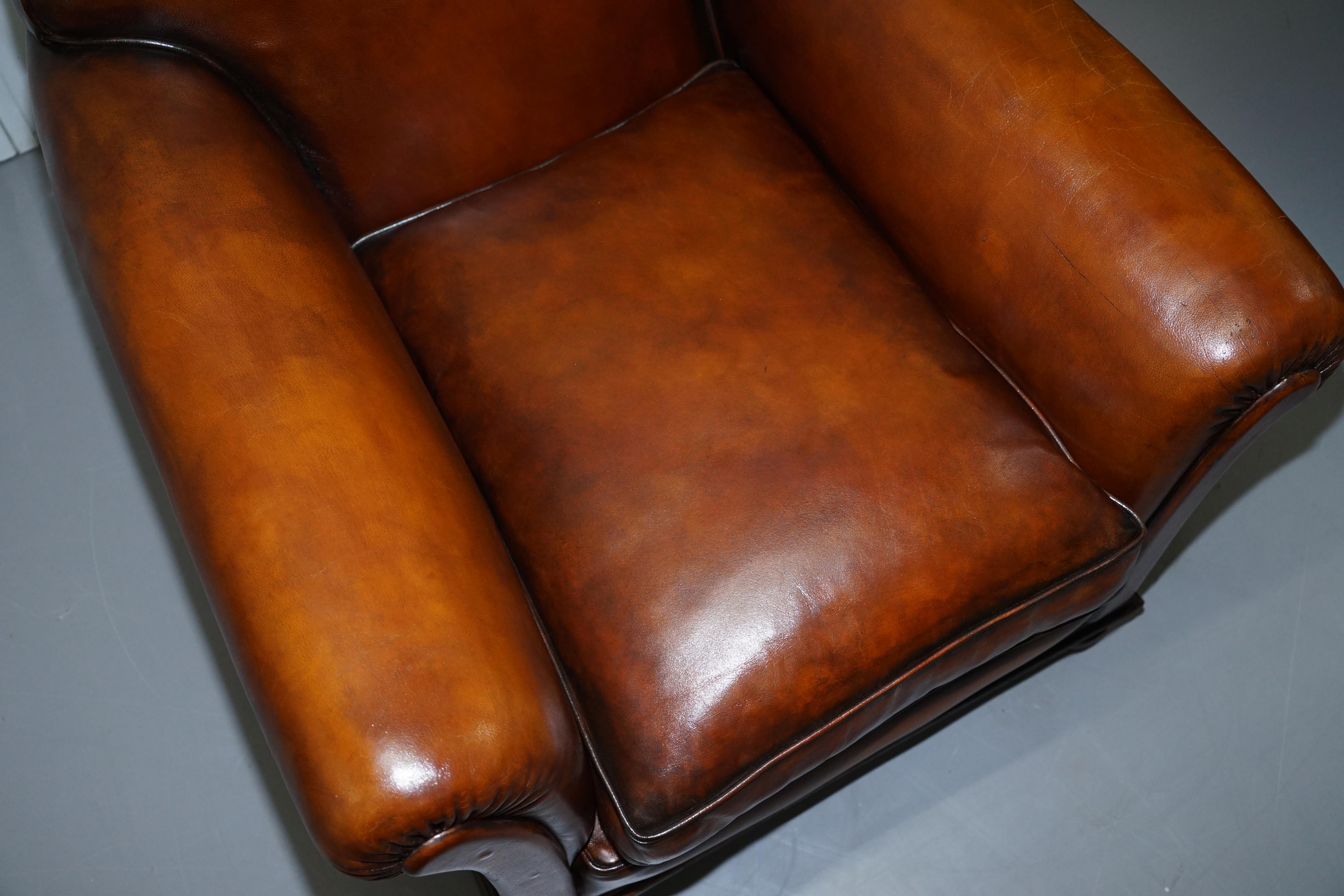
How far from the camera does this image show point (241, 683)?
43.9 inches

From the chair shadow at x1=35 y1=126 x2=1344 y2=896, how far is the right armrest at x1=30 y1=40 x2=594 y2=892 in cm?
37

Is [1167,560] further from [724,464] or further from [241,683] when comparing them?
[241,683]

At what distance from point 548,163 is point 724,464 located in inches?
19.0

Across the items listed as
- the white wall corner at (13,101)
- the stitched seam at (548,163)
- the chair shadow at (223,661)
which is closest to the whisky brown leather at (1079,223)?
the stitched seam at (548,163)

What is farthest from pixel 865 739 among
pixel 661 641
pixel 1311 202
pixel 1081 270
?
pixel 1311 202

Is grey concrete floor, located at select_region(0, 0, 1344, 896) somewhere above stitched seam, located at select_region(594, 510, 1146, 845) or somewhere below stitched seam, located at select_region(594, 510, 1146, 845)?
below

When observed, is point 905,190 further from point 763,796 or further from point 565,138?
point 763,796

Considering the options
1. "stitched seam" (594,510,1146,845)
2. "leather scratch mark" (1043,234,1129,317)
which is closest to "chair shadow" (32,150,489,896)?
"stitched seam" (594,510,1146,845)

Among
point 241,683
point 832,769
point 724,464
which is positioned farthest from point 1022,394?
point 241,683

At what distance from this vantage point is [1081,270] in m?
1.02

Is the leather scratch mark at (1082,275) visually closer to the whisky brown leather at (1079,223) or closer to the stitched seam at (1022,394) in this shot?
the whisky brown leather at (1079,223)

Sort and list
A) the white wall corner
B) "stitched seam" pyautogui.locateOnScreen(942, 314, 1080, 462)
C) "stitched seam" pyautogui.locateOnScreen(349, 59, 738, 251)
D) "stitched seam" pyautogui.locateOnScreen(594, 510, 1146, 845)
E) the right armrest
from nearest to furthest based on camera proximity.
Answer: the right armrest < "stitched seam" pyautogui.locateOnScreen(594, 510, 1146, 845) < "stitched seam" pyautogui.locateOnScreen(942, 314, 1080, 462) < "stitched seam" pyautogui.locateOnScreen(349, 59, 738, 251) < the white wall corner

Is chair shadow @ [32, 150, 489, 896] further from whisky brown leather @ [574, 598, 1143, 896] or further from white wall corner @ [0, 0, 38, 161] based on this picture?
whisky brown leather @ [574, 598, 1143, 896]

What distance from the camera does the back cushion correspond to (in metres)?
1.03
